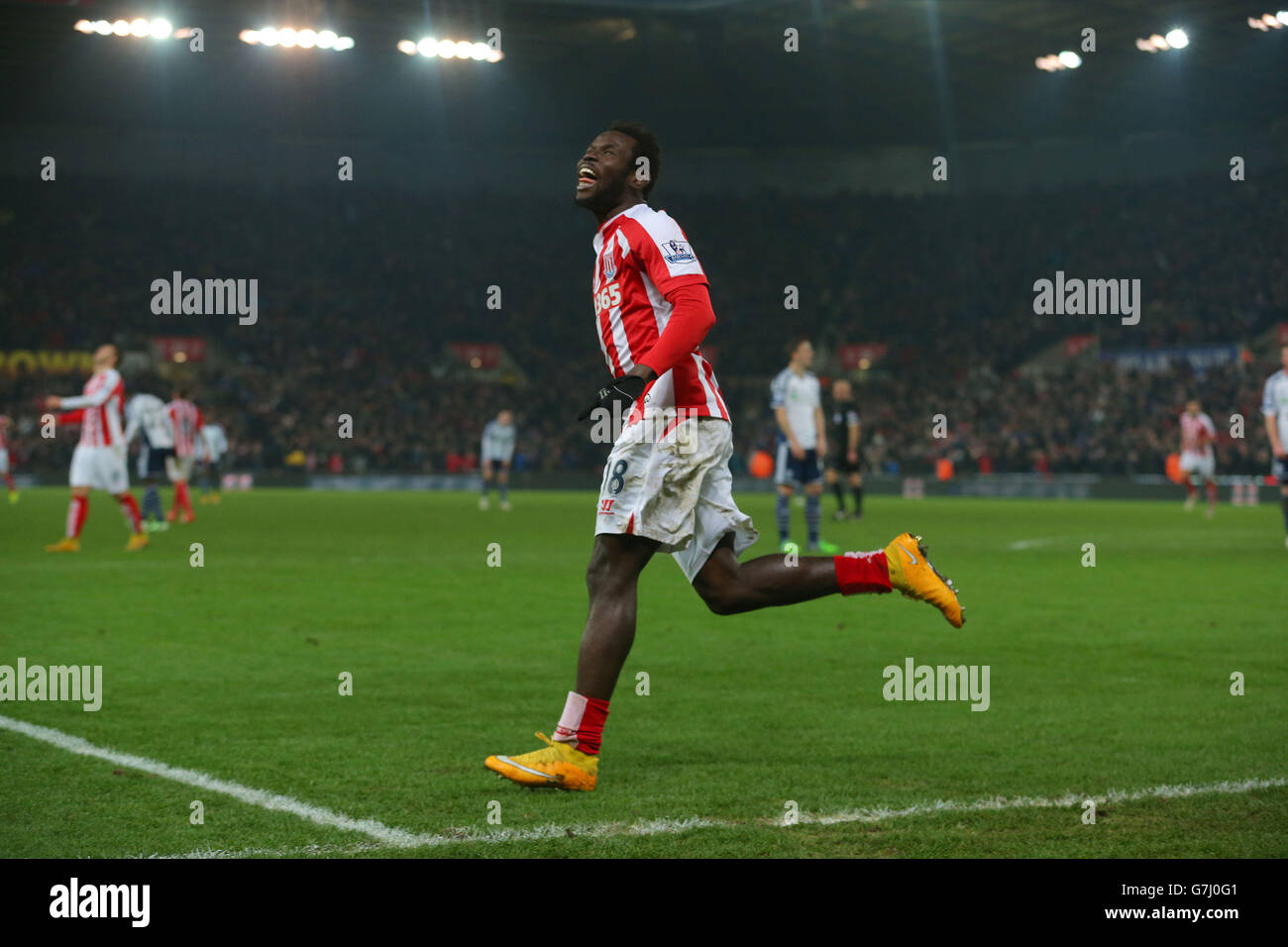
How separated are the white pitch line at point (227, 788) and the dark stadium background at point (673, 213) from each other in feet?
112

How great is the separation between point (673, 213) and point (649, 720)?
4682 cm

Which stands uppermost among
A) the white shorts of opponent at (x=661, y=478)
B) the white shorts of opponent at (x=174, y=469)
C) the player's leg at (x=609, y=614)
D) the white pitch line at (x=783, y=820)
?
the white shorts of opponent at (x=174, y=469)

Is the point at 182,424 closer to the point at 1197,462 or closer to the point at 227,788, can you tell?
the point at 1197,462

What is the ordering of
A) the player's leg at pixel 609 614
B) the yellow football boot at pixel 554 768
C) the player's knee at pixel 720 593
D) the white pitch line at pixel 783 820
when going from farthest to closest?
the player's knee at pixel 720 593 → the player's leg at pixel 609 614 → the yellow football boot at pixel 554 768 → the white pitch line at pixel 783 820

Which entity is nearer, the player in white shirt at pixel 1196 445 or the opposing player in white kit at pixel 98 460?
the opposing player in white kit at pixel 98 460

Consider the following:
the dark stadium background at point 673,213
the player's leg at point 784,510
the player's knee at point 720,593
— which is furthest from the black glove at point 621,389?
the dark stadium background at point 673,213

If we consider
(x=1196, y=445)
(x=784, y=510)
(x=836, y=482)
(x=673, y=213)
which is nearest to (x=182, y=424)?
(x=836, y=482)

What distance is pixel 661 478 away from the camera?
5.39 m

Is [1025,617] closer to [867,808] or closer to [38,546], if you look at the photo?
[867,808]

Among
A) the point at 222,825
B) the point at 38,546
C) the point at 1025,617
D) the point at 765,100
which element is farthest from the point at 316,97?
the point at 222,825

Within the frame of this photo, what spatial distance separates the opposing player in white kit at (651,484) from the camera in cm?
535

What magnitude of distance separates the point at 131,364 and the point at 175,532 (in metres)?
30.6

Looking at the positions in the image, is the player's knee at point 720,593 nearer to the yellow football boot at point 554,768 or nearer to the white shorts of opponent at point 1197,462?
the yellow football boot at point 554,768

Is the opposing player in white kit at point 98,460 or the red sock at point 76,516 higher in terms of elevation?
the opposing player in white kit at point 98,460
